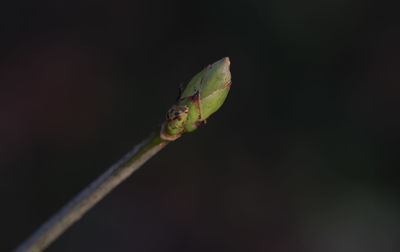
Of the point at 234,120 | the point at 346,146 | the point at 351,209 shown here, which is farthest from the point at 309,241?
the point at 234,120

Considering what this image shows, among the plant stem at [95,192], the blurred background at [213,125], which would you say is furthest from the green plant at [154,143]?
the blurred background at [213,125]

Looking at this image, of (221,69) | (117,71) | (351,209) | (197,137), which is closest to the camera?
(221,69)

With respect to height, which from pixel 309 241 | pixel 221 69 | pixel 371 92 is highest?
pixel 371 92

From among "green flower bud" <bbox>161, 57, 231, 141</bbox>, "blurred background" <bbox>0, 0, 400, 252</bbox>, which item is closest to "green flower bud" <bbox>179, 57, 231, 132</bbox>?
"green flower bud" <bbox>161, 57, 231, 141</bbox>

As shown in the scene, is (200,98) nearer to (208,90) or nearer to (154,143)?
(208,90)

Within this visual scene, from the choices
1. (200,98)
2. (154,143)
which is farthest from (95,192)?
(200,98)

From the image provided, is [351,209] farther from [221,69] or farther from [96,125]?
[221,69]

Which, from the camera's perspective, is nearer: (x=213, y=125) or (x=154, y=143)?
(x=154, y=143)
